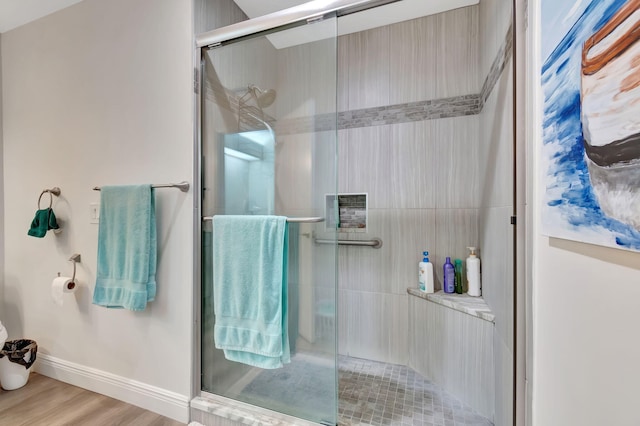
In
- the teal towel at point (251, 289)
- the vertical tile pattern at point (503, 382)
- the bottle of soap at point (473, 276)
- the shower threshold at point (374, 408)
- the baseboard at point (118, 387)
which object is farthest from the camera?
the bottle of soap at point (473, 276)

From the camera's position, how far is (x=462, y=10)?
5.60 feet

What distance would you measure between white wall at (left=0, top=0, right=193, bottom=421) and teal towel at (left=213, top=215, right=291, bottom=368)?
0.23 meters

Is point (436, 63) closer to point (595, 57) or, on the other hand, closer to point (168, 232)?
point (595, 57)

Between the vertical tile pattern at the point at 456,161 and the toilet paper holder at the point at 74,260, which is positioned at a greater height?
the vertical tile pattern at the point at 456,161

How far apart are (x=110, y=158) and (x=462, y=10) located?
7.75 ft

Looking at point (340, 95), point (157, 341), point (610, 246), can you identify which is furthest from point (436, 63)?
point (157, 341)

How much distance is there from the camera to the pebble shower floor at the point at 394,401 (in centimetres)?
133

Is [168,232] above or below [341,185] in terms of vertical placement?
below

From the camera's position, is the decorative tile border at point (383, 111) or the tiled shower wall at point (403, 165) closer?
the decorative tile border at point (383, 111)

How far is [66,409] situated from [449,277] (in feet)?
7.59

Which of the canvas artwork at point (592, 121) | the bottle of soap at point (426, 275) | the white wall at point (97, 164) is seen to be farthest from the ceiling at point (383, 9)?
the bottle of soap at point (426, 275)

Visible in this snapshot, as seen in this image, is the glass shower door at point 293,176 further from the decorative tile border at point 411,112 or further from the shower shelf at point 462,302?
the shower shelf at point 462,302

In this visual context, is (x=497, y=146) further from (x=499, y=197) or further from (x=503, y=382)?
(x=503, y=382)

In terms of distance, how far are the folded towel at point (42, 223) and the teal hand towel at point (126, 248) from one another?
503 mm
